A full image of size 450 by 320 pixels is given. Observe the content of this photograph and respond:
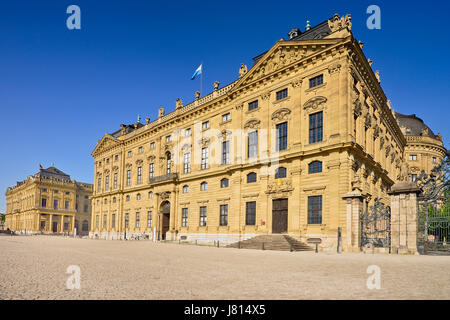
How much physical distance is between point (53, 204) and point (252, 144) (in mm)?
89920

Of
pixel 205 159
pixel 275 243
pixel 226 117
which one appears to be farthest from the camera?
pixel 205 159

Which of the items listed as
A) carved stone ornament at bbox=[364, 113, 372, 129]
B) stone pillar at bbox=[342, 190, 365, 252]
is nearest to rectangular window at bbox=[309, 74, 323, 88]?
carved stone ornament at bbox=[364, 113, 372, 129]

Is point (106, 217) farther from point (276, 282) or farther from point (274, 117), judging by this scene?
point (276, 282)

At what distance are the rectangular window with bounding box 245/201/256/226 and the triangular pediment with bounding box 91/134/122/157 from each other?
32819mm

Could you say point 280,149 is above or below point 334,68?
below

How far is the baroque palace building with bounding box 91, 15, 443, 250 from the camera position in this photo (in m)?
29.8

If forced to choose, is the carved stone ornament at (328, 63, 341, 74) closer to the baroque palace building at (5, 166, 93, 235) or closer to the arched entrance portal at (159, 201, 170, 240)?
the arched entrance portal at (159, 201, 170, 240)

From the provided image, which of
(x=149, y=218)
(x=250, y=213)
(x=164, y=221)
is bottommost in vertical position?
(x=164, y=221)

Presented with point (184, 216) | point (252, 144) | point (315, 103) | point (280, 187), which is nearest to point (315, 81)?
point (315, 103)

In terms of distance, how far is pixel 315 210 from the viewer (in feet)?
98.7

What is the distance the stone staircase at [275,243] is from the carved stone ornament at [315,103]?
39.7 feet

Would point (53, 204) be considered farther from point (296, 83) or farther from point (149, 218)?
point (296, 83)

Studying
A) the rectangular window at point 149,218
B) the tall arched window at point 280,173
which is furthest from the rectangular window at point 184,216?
the tall arched window at point 280,173

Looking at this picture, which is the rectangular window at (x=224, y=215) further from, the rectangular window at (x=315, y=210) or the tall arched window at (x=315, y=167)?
the tall arched window at (x=315, y=167)
